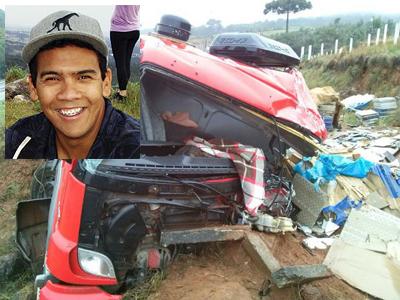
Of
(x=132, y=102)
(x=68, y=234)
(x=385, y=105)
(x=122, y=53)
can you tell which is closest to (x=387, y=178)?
(x=385, y=105)

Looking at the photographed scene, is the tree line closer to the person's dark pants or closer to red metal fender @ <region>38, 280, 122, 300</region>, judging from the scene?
the person's dark pants

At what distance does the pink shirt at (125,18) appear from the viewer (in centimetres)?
194

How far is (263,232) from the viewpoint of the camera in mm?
2273

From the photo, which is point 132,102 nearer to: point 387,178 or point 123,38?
point 123,38

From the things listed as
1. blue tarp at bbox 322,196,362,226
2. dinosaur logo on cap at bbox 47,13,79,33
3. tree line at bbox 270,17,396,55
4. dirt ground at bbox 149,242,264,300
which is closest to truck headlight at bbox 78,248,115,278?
dirt ground at bbox 149,242,264,300

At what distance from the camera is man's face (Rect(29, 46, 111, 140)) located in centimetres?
184

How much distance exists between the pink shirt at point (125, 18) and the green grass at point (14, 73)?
0.39 meters

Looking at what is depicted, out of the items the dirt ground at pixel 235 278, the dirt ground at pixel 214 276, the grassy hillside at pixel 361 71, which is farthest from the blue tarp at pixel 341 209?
the grassy hillside at pixel 361 71

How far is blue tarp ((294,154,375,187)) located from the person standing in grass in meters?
0.98

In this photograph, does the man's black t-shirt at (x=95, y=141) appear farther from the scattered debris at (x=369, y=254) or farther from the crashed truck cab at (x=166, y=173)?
the scattered debris at (x=369, y=254)

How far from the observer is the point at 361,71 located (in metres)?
2.96

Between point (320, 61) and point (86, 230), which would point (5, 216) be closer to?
point (86, 230)

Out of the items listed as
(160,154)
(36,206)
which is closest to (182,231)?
(160,154)

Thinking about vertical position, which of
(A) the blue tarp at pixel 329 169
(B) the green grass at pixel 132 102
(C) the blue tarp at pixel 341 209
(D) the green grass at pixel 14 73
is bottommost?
(C) the blue tarp at pixel 341 209
